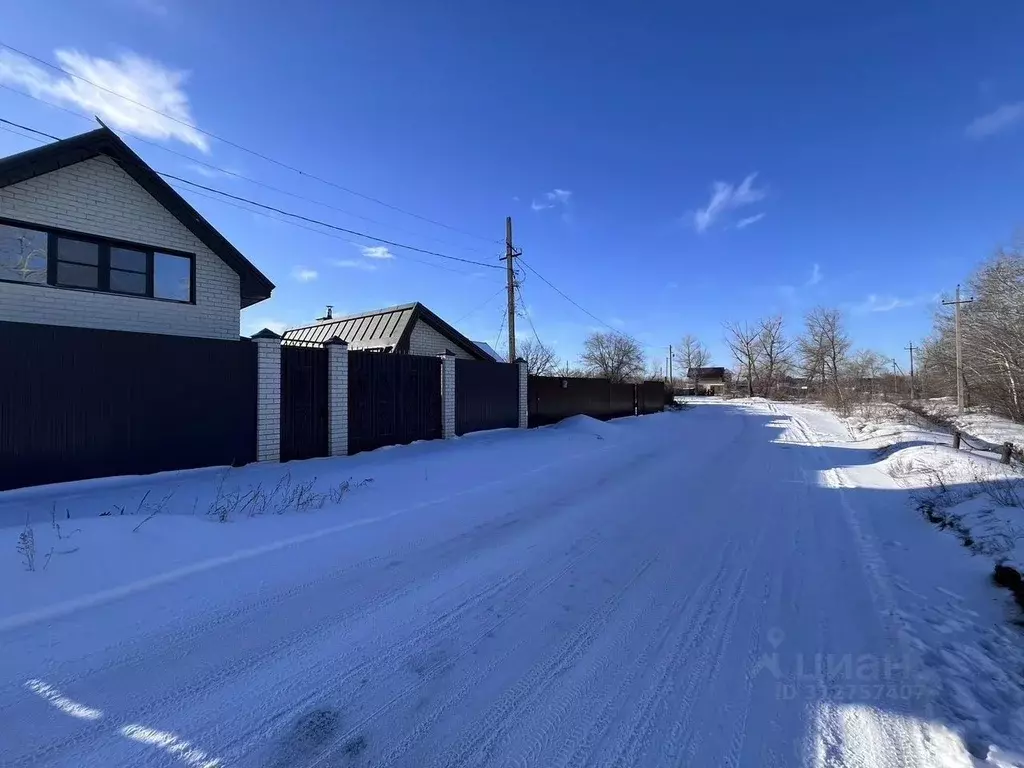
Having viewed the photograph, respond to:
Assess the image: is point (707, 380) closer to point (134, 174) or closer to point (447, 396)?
point (447, 396)

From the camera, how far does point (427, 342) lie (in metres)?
18.0

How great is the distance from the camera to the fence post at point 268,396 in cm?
827

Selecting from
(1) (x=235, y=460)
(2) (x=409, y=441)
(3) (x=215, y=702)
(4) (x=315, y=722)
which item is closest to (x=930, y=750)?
(4) (x=315, y=722)

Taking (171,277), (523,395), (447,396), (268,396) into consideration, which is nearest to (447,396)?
(447,396)

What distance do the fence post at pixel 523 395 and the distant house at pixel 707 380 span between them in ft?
180


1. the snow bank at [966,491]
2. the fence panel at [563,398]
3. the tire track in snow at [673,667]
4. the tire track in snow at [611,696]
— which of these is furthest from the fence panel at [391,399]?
the snow bank at [966,491]

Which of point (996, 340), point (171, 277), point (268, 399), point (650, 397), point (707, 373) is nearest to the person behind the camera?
point (268, 399)

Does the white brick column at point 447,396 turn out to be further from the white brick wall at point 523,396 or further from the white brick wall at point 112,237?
the white brick wall at point 112,237

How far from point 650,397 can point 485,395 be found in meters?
15.8

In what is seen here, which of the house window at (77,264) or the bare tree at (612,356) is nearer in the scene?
the house window at (77,264)

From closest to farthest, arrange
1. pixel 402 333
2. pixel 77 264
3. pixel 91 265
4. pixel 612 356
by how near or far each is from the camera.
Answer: pixel 77 264 < pixel 91 265 < pixel 402 333 < pixel 612 356

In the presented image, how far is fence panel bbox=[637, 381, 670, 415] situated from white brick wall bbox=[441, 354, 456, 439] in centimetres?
1530

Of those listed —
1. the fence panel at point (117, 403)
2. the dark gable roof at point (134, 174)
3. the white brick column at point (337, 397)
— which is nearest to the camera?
the fence panel at point (117, 403)

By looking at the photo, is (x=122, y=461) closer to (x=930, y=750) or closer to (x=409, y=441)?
(x=409, y=441)
